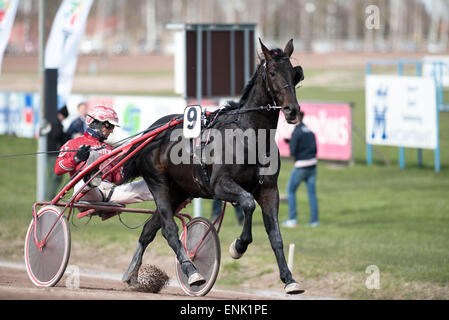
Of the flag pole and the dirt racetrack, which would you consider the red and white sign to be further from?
the dirt racetrack

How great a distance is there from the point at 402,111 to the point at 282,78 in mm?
12714

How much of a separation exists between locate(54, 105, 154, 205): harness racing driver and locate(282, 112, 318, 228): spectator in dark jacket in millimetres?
5363

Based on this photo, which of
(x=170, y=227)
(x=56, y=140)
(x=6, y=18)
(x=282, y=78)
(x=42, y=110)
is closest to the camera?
(x=282, y=78)

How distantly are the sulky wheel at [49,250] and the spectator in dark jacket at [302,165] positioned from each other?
5820 millimetres

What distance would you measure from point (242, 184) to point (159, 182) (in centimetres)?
110

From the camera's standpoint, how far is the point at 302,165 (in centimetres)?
1316

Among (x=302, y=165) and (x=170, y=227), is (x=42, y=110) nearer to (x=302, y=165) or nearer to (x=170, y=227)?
(x=302, y=165)

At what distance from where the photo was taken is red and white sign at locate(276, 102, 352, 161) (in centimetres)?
1964

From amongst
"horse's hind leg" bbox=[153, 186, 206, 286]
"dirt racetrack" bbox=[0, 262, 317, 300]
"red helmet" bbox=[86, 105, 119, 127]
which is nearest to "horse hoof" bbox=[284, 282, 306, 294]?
"horse's hind leg" bbox=[153, 186, 206, 286]

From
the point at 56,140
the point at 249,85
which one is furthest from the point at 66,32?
the point at 249,85

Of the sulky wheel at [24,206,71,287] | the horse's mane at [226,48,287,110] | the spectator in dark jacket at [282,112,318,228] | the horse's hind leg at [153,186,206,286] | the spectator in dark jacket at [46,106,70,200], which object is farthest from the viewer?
the spectator in dark jacket at [46,106,70,200]

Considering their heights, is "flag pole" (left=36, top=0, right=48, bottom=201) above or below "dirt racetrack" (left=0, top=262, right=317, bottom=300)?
above
